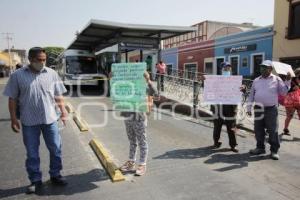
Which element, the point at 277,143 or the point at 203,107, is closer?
the point at 277,143

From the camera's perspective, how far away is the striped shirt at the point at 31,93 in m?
4.53

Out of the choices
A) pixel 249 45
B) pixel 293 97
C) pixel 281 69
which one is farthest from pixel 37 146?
pixel 249 45

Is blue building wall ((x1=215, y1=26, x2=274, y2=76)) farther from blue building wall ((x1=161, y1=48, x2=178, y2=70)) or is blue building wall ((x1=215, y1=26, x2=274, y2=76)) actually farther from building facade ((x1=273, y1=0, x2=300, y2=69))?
blue building wall ((x1=161, y1=48, x2=178, y2=70))

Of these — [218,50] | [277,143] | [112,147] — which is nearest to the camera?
[277,143]

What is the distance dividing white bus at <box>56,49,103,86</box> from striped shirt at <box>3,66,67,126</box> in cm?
1631

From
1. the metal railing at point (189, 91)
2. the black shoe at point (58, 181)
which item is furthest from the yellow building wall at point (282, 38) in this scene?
the black shoe at point (58, 181)

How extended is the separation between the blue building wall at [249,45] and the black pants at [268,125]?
1482 cm

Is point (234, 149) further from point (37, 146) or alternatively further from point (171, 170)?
point (37, 146)

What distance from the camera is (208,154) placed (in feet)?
21.9

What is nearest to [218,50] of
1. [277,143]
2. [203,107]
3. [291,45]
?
[291,45]

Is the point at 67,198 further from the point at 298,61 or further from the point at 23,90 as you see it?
the point at 298,61

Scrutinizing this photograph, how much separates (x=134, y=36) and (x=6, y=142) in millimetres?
12160

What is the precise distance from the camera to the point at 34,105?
460cm

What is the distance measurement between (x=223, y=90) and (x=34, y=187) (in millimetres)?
4393
